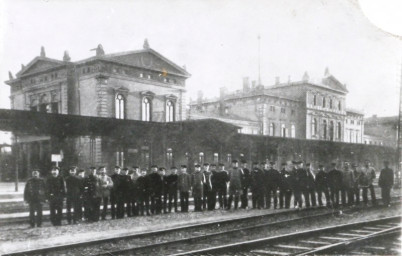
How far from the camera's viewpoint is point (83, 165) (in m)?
21.6

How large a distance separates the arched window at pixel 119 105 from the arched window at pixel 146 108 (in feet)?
5.64

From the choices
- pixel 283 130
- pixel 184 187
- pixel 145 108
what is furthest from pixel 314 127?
pixel 184 187

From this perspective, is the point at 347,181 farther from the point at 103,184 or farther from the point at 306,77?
the point at 306,77

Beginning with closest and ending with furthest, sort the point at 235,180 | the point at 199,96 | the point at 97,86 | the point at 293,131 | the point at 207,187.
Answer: the point at 207,187 → the point at 235,180 → the point at 97,86 → the point at 293,131 → the point at 199,96

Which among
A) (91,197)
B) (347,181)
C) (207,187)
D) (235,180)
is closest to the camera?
(91,197)

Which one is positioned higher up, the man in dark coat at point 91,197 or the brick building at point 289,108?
the brick building at point 289,108

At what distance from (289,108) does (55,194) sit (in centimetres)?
3606

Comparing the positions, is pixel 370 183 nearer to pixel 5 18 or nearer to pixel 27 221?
pixel 27 221

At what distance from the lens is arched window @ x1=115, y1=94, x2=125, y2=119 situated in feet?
89.8

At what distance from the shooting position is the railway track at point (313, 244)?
254 inches

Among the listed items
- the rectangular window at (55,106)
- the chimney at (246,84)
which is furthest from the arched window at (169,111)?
the chimney at (246,84)

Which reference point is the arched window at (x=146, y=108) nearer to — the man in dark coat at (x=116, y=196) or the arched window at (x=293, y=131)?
the man in dark coat at (x=116, y=196)

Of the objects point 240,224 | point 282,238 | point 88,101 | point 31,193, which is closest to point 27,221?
point 31,193

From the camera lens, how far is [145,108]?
2919 centimetres
